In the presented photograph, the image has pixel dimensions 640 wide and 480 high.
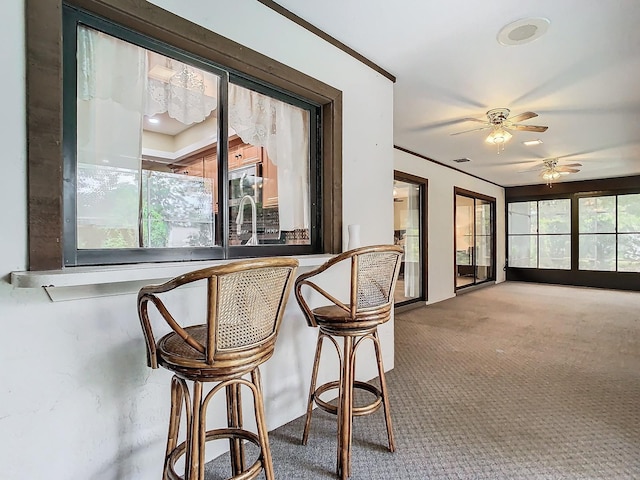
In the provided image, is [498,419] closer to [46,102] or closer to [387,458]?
[387,458]

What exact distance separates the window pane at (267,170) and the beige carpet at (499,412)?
3.82 ft

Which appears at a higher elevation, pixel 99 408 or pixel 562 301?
pixel 99 408

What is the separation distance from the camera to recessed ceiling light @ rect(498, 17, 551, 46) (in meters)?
2.12

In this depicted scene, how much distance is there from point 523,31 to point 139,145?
2356 mm

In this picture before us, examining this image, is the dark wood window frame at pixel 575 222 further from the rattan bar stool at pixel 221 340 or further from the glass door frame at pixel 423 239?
the rattan bar stool at pixel 221 340

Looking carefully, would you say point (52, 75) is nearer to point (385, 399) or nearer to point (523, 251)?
point (385, 399)

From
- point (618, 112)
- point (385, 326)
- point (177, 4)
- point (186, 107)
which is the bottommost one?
point (385, 326)

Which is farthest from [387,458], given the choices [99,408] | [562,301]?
[562,301]

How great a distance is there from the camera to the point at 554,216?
8195 millimetres

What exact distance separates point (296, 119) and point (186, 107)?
2.49 ft

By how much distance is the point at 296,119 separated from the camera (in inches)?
91.3

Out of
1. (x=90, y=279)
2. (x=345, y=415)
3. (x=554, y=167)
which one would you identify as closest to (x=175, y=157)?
(x=90, y=279)

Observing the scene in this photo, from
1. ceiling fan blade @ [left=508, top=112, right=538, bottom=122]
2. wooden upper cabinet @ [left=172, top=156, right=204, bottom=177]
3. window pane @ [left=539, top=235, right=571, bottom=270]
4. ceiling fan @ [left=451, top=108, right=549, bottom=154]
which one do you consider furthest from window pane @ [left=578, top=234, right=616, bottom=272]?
wooden upper cabinet @ [left=172, top=156, right=204, bottom=177]

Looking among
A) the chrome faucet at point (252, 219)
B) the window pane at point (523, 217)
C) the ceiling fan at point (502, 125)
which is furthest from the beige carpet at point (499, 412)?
the window pane at point (523, 217)
